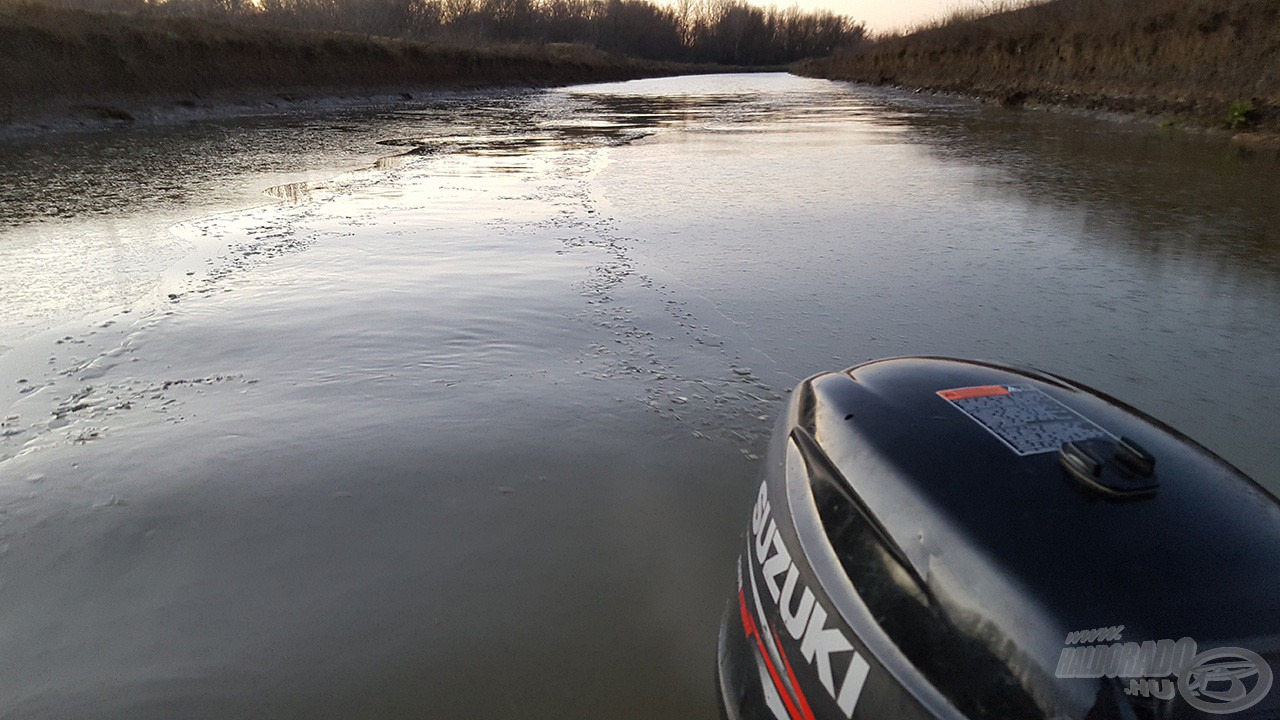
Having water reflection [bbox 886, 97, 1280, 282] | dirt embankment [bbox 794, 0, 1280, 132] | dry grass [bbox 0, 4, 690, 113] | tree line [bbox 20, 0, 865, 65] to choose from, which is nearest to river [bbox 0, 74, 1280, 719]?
water reflection [bbox 886, 97, 1280, 282]

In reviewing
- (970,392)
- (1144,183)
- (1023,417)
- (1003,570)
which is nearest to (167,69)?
(1144,183)

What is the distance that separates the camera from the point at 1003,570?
0.97 meters

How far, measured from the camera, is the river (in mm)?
1836

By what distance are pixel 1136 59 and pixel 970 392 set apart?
1701cm

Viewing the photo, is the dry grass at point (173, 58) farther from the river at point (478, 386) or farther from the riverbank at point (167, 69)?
the river at point (478, 386)

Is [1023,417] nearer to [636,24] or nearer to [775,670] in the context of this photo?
[775,670]

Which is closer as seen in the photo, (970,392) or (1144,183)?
(970,392)

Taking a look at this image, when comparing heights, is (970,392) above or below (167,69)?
below

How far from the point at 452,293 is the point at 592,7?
11399 centimetres

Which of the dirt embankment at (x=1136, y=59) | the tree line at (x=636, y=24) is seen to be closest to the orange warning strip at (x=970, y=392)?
the dirt embankment at (x=1136, y=59)

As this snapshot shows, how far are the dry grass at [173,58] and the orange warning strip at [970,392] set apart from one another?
629 inches

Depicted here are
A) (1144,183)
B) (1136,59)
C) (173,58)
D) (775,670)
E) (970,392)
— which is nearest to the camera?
(775,670)

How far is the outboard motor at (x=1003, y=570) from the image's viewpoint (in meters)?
0.86

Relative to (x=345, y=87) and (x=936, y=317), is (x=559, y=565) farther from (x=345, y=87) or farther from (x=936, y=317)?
(x=345, y=87)
